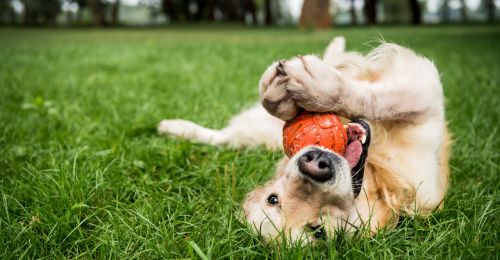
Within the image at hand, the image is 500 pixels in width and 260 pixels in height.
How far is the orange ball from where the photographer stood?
202cm

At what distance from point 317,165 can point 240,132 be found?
1.75 metres

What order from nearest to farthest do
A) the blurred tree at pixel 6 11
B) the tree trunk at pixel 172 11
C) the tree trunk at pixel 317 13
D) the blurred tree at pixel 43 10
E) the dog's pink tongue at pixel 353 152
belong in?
1. the dog's pink tongue at pixel 353 152
2. the tree trunk at pixel 317 13
3. the tree trunk at pixel 172 11
4. the blurred tree at pixel 43 10
5. the blurred tree at pixel 6 11

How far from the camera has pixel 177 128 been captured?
361 cm

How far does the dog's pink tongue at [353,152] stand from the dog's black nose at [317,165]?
12.8 inches

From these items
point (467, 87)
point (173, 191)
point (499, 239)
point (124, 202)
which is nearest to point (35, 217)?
point (124, 202)

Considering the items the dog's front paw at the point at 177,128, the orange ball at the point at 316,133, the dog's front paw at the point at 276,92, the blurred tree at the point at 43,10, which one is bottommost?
the dog's front paw at the point at 177,128

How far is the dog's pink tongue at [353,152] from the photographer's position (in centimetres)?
211

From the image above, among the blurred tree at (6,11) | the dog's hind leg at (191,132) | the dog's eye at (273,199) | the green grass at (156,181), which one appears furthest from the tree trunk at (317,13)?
the blurred tree at (6,11)

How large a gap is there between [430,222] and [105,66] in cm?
617

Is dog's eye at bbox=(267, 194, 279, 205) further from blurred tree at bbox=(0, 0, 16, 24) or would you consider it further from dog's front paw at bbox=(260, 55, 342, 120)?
blurred tree at bbox=(0, 0, 16, 24)

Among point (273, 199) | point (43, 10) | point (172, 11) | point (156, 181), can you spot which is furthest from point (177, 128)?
point (43, 10)

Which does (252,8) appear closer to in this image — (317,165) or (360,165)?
(360,165)

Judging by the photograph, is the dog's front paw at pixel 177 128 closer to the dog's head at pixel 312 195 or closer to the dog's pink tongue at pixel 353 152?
the dog's head at pixel 312 195

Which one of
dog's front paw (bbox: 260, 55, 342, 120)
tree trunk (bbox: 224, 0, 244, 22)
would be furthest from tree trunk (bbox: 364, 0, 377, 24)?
dog's front paw (bbox: 260, 55, 342, 120)
